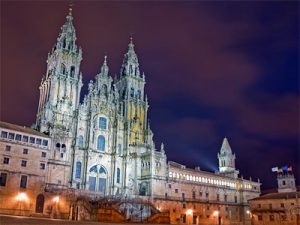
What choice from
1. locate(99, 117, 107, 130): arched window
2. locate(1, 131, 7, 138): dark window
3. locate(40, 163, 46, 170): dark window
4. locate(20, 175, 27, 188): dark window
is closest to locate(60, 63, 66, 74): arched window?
locate(99, 117, 107, 130): arched window

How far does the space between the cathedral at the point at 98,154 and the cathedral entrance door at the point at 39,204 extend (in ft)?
0.31

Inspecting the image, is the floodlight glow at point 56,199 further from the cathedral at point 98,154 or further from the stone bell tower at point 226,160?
the stone bell tower at point 226,160

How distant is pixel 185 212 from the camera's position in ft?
241

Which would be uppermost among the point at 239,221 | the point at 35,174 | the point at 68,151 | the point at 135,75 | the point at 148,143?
the point at 135,75

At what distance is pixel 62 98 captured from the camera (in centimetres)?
6925

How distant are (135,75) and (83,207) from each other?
45.1 meters

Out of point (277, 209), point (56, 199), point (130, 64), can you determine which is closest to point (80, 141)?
point (56, 199)

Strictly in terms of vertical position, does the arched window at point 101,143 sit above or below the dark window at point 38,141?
above

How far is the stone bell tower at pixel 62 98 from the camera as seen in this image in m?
58.8

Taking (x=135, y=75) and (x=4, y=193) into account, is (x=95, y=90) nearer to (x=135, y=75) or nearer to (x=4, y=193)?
(x=135, y=75)

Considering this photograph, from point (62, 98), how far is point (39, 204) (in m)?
25.0

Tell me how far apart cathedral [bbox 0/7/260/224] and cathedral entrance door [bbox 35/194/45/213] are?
0.31ft

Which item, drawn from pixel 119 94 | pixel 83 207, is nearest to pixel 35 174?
pixel 83 207

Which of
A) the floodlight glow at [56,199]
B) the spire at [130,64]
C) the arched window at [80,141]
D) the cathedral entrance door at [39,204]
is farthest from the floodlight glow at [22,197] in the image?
the spire at [130,64]
